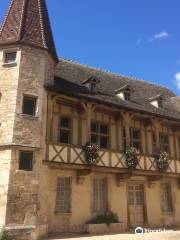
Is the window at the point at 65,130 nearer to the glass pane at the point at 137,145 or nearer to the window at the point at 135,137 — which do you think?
the window at the point at 135,137

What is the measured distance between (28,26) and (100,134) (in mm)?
6087

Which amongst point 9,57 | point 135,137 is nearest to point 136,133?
point 135,137

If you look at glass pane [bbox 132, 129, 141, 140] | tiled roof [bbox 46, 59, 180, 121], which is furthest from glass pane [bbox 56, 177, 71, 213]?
glass pane [bbox 132, 129, 141, 140]

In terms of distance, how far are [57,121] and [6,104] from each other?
8.20ft

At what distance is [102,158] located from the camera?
44.9ft

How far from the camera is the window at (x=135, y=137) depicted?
16.0 m

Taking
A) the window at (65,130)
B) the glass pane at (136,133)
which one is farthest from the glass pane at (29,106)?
the glass pane at (136,133)

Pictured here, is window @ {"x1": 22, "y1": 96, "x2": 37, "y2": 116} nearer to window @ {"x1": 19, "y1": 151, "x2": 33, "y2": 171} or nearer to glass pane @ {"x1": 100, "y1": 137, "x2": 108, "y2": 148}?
window @ {"x1": 19, "y1": 151, "x2": 33, "y2": 171}

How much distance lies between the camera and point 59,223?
12680 mm

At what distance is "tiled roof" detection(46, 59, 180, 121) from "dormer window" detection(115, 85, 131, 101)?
23 cm

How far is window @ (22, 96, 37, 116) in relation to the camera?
1255 centimetres

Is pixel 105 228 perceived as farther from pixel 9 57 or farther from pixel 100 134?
pixel 9 57

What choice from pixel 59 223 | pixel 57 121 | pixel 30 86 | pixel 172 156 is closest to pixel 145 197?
pixel 172 156

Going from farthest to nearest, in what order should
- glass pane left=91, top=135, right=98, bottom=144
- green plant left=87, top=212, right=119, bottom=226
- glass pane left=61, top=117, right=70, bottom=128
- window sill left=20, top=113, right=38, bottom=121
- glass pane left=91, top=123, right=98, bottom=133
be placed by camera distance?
glass pane left=91, top=123, right=98, bottom=133, glass pane left=91, top=135, right=98, bottom=144, glass pane left=61, top=117, right=70, bottom=128, green plant left=87, top=212, right=119, bottom=226, window sill left=20, top=113, right=38, bottom=121
